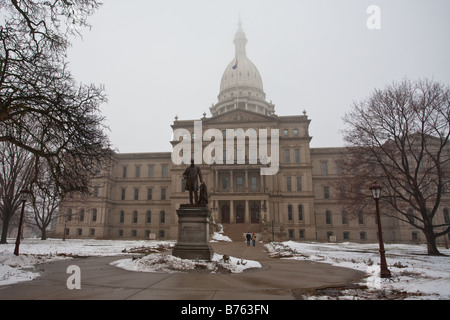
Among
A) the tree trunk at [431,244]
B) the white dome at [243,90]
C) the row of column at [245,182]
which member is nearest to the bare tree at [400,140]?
the tree trunk at [431,244]

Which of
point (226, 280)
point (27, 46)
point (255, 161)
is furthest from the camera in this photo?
point (255, 161)

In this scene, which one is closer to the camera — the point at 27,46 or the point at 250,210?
the point at 27,46

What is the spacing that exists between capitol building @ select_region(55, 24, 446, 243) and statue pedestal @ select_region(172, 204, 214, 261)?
108 ft

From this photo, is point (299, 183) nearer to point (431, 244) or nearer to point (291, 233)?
point (291, 233)

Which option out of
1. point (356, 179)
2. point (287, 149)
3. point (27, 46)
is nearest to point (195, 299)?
point (27, 46)

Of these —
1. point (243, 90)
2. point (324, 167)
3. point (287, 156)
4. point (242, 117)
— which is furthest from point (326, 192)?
point (243, 90)

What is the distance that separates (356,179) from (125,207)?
5415 cm

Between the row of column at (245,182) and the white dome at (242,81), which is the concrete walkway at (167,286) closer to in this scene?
the row of column at (245,182)

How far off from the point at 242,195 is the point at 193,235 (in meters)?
39.9

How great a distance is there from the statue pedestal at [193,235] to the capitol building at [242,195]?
32.9 meters

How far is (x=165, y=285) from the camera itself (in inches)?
329

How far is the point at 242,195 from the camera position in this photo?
53188 mm

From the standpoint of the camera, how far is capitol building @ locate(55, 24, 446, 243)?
55.2m
